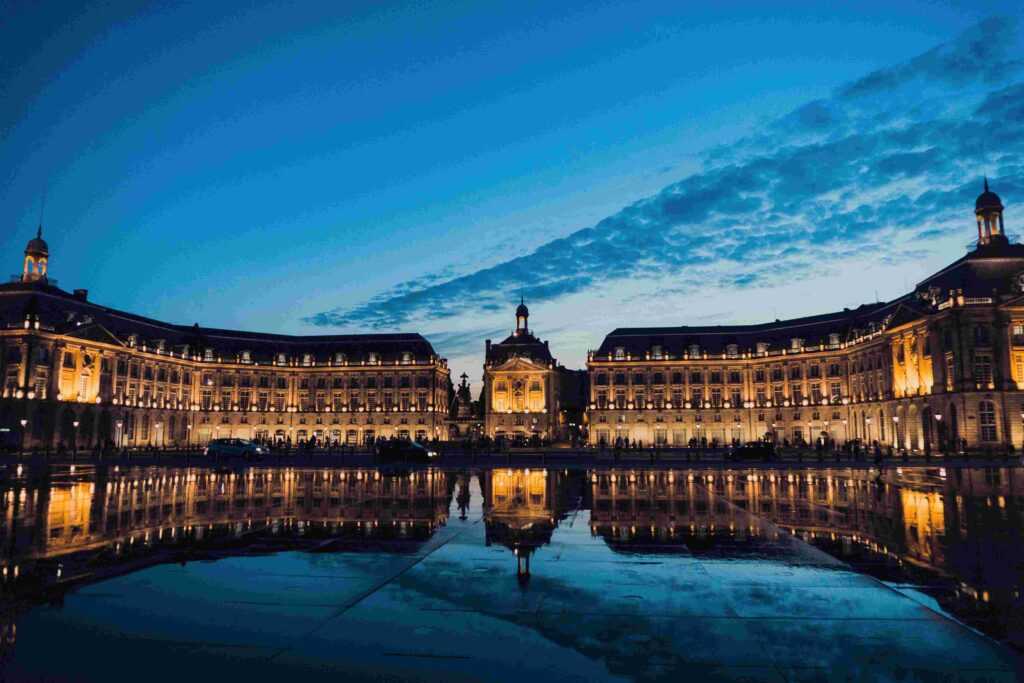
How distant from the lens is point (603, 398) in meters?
113

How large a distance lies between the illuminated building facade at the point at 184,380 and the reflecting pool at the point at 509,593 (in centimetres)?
7327

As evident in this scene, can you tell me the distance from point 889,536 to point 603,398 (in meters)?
99.1

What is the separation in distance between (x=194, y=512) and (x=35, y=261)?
3492 inches

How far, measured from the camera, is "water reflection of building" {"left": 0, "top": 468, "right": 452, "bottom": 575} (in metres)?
13.3

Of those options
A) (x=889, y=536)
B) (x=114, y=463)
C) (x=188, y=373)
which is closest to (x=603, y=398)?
(x=188, y=373)

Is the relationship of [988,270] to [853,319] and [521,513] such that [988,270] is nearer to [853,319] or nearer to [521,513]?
[853,319]

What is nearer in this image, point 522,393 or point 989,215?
point 989,215

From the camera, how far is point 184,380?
10644 cm

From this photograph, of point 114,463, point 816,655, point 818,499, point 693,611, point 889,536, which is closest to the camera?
point 816,655

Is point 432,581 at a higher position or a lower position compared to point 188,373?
lower

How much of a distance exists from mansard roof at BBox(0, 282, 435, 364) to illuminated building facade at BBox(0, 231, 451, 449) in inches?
7.0

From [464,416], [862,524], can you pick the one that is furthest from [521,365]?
[862,524]

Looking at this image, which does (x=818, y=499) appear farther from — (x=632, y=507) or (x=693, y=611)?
(x=693, y=611)

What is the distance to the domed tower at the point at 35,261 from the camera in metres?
87.5
